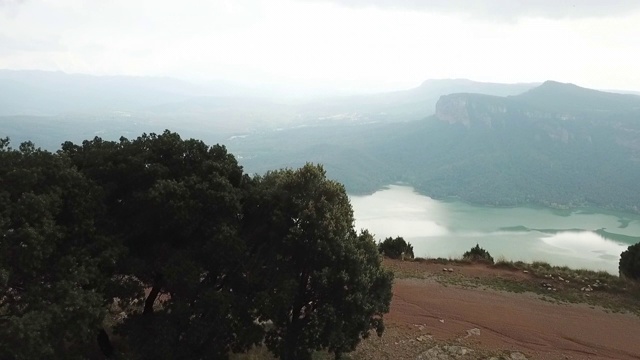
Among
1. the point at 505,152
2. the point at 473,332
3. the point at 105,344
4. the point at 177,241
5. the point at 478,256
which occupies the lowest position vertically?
the point at 473,332

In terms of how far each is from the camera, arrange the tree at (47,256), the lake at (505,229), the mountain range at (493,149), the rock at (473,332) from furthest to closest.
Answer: the mountain range at (493,149) < the lake at (505,229) < the rock at (473,332) < the tree at (47,256)

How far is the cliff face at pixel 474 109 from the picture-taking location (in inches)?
6550

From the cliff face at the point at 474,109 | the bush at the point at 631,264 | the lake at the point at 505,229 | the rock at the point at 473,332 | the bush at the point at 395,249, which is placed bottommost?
the lake at the point at 505,229

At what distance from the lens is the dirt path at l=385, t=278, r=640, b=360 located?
1440 centimetres

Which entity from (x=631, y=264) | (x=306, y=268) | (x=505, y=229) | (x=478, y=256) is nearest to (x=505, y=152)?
(x=505, y=229)

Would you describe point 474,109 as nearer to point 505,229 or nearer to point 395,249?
point 505,229

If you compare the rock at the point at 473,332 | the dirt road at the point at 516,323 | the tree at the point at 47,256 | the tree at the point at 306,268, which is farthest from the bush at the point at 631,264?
the tree at the point at 47,256

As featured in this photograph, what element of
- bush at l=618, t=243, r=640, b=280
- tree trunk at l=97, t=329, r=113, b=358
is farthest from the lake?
tree trunk at l=97, t=329, r=113, b=358

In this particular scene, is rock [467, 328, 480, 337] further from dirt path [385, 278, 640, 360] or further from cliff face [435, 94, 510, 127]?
cliff face [435, 94, 510, 127]

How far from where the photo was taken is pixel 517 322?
16156 mm

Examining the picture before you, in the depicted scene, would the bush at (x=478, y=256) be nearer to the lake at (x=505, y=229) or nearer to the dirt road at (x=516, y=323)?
the dirt road at (x=516, y=323)

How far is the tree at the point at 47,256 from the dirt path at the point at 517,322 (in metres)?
10.9

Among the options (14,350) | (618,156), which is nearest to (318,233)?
(14,350)

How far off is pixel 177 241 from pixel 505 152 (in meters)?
157
